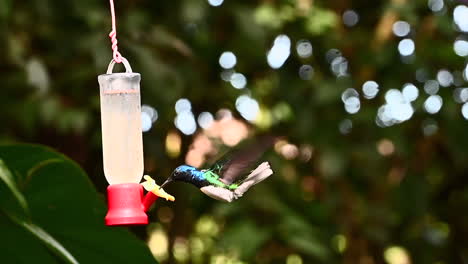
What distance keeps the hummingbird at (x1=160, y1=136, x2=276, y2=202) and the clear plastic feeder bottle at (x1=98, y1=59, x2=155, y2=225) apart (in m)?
0.04

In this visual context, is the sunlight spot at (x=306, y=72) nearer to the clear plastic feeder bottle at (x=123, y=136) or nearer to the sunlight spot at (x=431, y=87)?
the sunlight spot at (x=431, y=87)

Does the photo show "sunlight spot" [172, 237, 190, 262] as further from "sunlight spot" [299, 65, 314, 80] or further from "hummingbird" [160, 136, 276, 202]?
"hummingbird" [160, 136, 276, 202]

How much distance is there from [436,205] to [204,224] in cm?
72

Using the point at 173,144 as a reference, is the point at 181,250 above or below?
below

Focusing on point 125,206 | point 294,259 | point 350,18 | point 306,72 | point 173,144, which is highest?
point 350,18

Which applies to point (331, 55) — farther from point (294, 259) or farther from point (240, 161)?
point (240, 161)

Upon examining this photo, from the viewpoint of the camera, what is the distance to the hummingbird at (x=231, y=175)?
0.80m

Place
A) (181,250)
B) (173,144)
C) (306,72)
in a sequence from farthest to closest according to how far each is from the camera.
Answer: (181,250) < (173,144) < (306,72)

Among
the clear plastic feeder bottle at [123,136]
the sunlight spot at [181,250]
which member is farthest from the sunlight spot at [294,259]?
the clear plastic feeder bottle at [123,136]

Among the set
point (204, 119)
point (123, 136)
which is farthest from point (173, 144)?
point (123, 136)

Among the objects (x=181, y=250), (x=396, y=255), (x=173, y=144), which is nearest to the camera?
(x=173, y=144)

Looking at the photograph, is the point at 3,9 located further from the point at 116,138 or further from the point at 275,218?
the point at 116,138

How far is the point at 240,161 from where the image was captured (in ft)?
2.74

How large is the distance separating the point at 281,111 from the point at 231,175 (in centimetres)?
191
